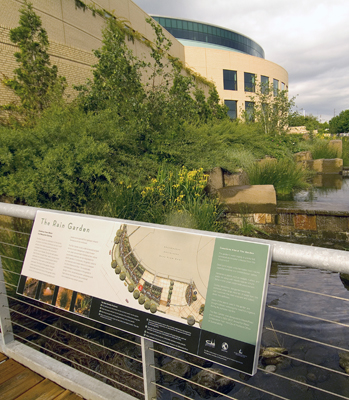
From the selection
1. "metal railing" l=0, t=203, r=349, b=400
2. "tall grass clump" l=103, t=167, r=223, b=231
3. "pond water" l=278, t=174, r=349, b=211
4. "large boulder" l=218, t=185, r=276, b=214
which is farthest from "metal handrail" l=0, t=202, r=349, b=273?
"pond water" l=278, t=174, r=349, b=211

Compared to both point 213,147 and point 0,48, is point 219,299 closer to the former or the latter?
point 213,147

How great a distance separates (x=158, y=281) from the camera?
5.13ft

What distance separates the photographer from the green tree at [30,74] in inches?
364

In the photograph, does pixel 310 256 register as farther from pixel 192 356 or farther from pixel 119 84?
pixel 119 84

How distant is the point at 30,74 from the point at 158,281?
10.0 m

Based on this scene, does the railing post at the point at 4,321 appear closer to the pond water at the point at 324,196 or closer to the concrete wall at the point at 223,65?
the pond water at the point at 324,196

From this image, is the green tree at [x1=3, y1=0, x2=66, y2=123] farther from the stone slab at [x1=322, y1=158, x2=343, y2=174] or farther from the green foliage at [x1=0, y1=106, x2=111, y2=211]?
the stone slab at [x1=322, y1=158, x2=343, y2=174]

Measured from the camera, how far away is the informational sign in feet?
4.37

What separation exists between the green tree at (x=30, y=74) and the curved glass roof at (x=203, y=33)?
121 ft

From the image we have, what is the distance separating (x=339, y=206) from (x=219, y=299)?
251 inches

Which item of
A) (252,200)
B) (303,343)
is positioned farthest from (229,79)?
(303,343)

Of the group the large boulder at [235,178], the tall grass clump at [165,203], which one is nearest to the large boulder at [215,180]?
the large boulder at [235,178]

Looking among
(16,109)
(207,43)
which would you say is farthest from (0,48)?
(207,43)

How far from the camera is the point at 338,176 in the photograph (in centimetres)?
1246
